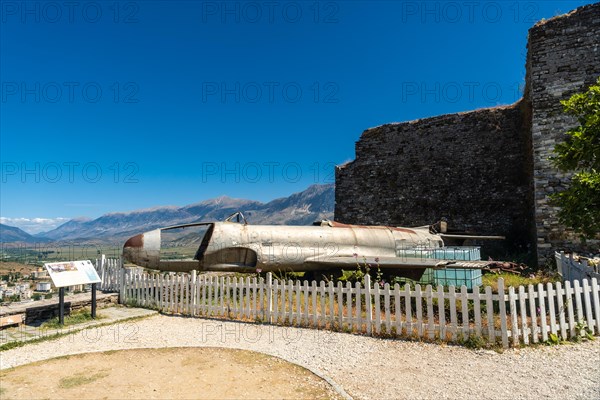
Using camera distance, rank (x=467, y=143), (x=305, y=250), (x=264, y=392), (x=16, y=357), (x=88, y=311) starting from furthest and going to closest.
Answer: (x=467, y=143) → (x=305, y=250) → (x=88, y=311) → (x=16, y=357) → (x=264, y=392)

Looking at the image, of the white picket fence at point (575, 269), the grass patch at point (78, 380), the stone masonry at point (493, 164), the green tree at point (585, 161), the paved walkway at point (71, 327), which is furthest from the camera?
the stone masonry at point (493, 164)

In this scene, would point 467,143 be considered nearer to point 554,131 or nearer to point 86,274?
point 554,131

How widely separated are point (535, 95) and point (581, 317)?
32.8 ft

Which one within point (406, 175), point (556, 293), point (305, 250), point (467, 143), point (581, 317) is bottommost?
point (581, 317)

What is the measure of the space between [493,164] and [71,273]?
61.7 feet

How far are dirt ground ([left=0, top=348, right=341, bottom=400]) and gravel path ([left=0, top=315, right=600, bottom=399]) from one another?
40cm

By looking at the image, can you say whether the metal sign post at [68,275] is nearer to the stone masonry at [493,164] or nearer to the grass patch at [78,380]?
the grass patch at [78,380]

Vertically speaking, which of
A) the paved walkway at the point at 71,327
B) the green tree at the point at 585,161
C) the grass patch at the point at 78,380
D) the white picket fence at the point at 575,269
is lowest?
the grass patch at the point at 78,380

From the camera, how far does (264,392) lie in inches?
184

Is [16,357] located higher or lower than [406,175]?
lower

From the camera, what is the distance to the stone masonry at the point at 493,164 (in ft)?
43.0

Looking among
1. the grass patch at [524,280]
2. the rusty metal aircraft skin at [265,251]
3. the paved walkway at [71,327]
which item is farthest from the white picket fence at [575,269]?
the paved walkway at [71,327]

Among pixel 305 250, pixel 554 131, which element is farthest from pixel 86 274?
pixel 554 131

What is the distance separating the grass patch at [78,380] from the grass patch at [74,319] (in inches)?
140
